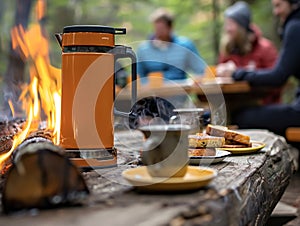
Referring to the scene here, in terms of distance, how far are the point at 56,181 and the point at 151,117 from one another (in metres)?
1.25

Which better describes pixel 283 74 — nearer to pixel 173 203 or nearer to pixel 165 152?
pixel 165 152

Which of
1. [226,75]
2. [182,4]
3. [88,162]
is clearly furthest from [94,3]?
[88,162]

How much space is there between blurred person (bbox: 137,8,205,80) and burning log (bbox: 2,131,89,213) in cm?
505

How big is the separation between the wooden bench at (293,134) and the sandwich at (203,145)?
9.28 ft

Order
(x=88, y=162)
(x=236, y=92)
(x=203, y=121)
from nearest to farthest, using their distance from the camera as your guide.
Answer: (x=88, y=162), (x=203, y=121), (x=236, y=92)

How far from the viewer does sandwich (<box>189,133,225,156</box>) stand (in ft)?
6.57

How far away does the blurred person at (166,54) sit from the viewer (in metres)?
6.39

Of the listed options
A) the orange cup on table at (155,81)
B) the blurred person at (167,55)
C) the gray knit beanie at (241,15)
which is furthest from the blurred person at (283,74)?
the blurred person at (167,55)

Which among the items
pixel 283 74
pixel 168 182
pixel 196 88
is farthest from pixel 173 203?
pixel 283 74

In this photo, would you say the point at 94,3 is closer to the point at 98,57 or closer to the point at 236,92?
the point at 236,92

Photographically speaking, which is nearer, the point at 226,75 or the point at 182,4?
the point at 226,75

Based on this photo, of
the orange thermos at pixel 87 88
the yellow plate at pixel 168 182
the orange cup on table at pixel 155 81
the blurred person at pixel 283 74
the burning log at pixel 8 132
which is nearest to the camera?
the yellow plate at pixel 168 182

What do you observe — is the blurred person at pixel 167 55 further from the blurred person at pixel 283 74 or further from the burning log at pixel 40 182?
the burning log at pixel 40 182

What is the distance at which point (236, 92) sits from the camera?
5035 millimetres
